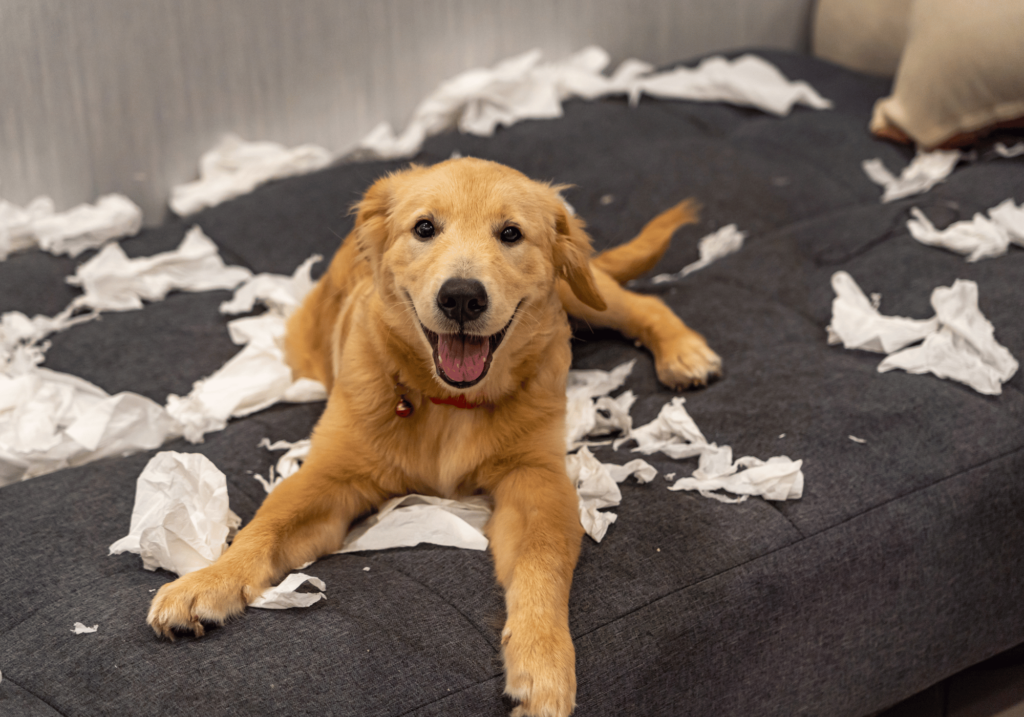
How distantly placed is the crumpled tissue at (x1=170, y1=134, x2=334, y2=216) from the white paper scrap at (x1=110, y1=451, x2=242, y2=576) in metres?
1.81

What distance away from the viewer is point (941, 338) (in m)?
2.05

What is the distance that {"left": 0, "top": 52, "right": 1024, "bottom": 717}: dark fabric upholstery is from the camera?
1.25 m

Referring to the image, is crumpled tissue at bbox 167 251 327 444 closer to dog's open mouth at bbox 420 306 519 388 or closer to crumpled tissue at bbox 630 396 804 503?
dog's open mouth at bbox 420 306 519 388

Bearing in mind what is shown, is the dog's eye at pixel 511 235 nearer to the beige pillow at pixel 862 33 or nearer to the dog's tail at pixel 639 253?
the dog's tail at pixel 639 253

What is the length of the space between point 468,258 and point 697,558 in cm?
65

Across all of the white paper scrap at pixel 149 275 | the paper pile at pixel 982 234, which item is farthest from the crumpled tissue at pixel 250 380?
the paper pile at pixel 982 234

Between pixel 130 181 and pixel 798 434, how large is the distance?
2602 mm

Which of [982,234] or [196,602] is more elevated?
[982,234]

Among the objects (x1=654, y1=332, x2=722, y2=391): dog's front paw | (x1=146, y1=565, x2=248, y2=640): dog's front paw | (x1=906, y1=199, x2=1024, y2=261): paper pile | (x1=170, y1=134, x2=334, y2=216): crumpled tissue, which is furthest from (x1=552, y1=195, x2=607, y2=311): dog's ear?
(x1=170, y1=134, x2=334, y2=216): crumpled tissue

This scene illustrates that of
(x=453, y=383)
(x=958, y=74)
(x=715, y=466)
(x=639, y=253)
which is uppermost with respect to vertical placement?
(x=958, y=74)

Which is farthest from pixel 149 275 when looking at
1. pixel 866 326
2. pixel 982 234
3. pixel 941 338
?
pixel 982 234

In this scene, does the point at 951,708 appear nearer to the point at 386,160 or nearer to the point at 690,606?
the point at 690,606

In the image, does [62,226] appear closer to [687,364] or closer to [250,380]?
[250,380]

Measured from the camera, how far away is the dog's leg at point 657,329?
6.83 ft
